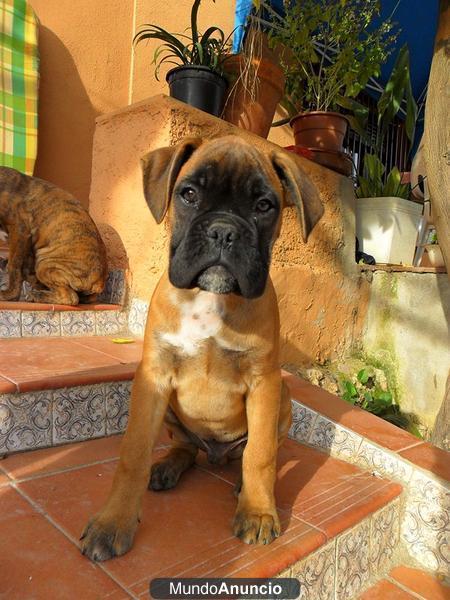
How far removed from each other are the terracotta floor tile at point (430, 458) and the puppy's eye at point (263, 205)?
163cm

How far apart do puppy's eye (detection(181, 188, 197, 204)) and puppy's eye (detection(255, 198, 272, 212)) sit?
27 cm

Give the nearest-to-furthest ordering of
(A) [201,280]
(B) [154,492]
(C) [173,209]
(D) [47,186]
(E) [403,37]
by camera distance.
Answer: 1. (A) [201,280]
2. (C) [173,209]
3. (B) [154,492]
4. (D) [47,186]
5. (E) [403,37]

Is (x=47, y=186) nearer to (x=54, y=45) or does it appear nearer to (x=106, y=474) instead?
(x=54, y=45)

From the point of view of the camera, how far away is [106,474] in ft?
7.43

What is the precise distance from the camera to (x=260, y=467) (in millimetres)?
1972

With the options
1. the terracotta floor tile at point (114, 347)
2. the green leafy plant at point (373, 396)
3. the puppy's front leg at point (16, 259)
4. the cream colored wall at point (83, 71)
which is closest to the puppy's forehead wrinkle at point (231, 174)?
the terracotta floor tile at point (114, 347)

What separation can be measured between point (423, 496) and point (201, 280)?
1757 mm

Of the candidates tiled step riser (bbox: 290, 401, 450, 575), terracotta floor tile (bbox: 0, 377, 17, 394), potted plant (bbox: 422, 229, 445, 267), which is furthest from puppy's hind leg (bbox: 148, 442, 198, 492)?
potted plant (bbox: 422, 229, 445, 267)

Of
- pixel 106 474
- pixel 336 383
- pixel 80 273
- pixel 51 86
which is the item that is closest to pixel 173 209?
pixel 106 474

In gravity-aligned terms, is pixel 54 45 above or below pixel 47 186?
above

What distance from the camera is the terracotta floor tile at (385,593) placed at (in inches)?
87.0

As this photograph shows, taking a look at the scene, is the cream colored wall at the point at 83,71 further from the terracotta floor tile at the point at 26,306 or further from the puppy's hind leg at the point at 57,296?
the terracotta floor tile at the point at 26,306

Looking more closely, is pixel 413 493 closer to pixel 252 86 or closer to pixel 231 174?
pixel 231 174

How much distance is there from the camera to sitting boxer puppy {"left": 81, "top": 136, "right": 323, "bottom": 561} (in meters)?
1.85
